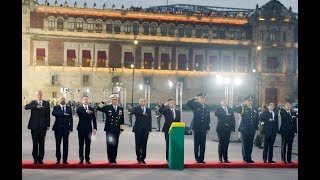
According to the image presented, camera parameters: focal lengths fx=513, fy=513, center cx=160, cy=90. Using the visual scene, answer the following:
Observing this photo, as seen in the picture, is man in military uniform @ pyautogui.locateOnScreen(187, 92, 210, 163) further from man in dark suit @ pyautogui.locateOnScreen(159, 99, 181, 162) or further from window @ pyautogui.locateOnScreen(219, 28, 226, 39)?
window @ pyautogui.locateOnScreen(219, 28, 226, 39)

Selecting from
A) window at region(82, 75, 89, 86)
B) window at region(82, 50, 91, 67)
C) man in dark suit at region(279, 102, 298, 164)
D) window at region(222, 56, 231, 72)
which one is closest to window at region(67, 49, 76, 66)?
window at region(82, 50, 91, 67)

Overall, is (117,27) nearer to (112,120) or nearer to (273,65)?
(273,65)

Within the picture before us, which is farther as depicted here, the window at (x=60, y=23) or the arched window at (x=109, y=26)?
the arched window at (x=109, y=26)

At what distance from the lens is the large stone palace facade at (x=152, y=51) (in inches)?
2611

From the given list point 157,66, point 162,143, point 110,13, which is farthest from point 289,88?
point 162,143

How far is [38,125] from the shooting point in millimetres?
12258

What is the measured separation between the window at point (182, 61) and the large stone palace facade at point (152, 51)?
15 cm

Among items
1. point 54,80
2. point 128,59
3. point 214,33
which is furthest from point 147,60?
point 54,80

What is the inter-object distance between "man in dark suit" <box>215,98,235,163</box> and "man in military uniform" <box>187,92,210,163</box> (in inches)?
13.0

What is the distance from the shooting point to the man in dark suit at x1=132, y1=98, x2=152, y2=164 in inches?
506

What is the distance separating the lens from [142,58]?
69688 mm

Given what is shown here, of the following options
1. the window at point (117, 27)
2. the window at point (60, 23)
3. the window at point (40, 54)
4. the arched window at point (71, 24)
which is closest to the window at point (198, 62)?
the window at point (117, 27)

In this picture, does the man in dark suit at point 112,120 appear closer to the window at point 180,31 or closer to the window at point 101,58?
the window at point 101,58
